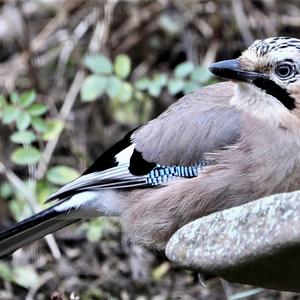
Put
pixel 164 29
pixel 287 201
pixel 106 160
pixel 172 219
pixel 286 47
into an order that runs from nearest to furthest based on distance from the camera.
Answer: pixel 287 201, pixel 286 47, pixel 172 219, pixel 106 160, pixel 164 29

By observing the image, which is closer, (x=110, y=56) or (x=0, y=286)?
(x=0, y=286)

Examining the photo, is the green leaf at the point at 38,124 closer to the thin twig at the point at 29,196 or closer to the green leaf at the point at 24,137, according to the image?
the green leaf at the point at 24,137

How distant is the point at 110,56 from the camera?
220 inches

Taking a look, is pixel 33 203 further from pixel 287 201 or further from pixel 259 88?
pixel 287 201

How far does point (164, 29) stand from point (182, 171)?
2.75 meters

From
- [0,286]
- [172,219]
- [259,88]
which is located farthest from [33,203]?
[259,88]

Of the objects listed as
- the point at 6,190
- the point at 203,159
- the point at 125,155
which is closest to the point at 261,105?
the point at 203,159

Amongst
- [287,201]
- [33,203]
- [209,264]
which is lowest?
[33,203]

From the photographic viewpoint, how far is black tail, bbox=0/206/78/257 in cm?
367

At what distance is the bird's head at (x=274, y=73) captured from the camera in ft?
10.1

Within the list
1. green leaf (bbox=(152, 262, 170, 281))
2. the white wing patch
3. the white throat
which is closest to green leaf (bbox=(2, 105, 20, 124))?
the white wing patch

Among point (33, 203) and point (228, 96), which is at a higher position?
point (228, 96)

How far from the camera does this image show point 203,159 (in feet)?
11.0

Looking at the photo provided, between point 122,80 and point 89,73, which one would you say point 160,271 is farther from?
point 89,73
